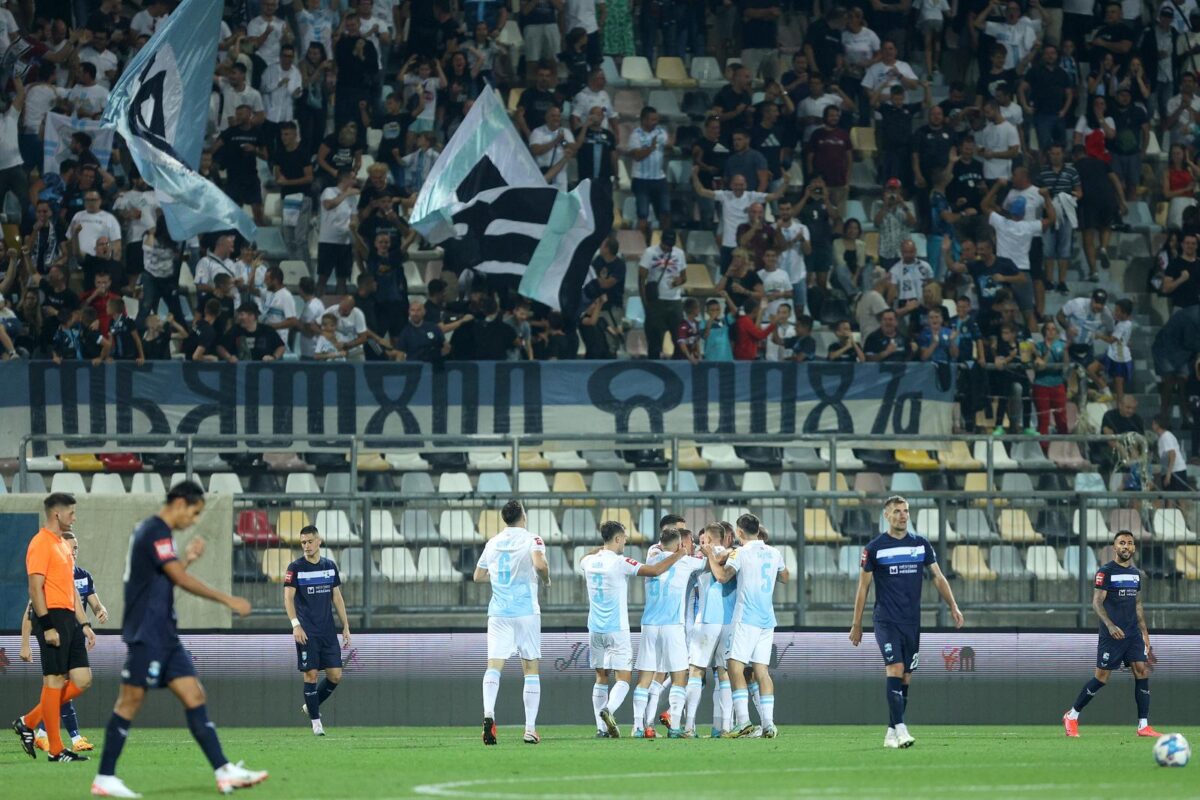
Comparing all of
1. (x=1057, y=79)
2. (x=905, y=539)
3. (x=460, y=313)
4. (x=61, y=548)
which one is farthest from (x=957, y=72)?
(x=61, y=548)

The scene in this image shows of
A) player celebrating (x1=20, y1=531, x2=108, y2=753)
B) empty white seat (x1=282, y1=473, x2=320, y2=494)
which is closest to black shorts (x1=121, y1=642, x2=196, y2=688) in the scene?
player celebrating (x1=20, y1=531, x2=108, y2=753)

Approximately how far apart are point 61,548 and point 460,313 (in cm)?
941

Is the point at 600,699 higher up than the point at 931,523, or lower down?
lower down

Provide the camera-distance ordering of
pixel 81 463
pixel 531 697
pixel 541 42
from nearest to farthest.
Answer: pixel 531 697, pixel 81 463, pixel 541 42

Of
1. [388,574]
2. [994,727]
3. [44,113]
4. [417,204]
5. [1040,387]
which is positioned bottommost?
[994,727]

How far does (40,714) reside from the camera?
15.5 m

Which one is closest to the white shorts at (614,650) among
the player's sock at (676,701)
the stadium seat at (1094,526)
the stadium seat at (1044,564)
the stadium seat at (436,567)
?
the player's sock at (676,701)

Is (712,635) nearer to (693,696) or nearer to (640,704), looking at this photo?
(693,696)

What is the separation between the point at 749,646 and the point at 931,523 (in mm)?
3321

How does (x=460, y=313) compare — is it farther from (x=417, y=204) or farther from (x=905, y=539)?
(x=905, y=539)

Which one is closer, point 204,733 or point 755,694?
point 204,733

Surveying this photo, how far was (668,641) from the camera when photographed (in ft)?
57.3

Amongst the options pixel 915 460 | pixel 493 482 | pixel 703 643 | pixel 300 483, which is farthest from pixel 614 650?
pixel 915 460

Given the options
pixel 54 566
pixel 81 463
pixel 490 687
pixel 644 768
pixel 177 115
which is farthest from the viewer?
pixel 177 115
